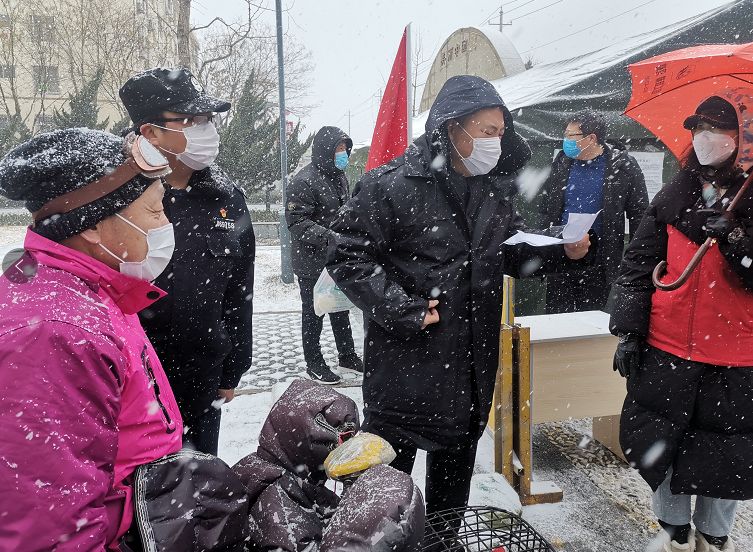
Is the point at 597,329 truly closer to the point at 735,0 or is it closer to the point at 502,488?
the point at 502,488

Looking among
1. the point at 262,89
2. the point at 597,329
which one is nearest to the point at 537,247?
the point at 597,329

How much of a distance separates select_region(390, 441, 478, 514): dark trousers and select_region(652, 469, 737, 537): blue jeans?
2.94 feet

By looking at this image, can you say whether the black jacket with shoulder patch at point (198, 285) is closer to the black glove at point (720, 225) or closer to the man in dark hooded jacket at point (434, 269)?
the man in dark hooded jacket at point (434, 269)

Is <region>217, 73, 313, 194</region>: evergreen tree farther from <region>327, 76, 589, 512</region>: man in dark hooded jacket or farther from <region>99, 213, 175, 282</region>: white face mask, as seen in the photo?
<region>99, 213, 175, 282</region>: white face mask

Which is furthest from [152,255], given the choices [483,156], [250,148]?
[250,148]

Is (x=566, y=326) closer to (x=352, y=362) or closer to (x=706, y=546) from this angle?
(x=706, y=546)

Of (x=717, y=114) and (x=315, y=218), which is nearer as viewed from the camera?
(x=717, y=114)

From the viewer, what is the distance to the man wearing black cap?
2184 mm

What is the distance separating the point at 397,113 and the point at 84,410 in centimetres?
282

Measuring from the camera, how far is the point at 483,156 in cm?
225

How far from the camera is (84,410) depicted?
96cm

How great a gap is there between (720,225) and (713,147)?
0.37 metres

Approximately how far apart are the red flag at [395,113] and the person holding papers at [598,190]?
159 cm

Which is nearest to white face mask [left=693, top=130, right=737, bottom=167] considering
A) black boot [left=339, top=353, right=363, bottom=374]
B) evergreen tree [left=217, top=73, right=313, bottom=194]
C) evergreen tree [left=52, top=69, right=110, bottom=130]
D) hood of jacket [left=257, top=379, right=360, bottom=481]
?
hood of jacket [left=257, top=379, right=360, bottom=481]
